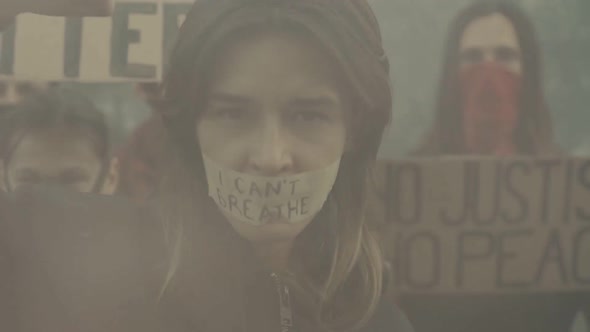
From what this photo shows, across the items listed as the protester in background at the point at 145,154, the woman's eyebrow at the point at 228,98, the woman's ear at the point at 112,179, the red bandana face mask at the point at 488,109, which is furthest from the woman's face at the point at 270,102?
the red bandana face mask at the point at 488,109

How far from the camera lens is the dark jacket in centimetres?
195

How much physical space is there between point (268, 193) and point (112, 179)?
0.39 metres

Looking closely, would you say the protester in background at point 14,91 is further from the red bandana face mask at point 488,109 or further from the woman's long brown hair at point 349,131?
the red bandana face mask at point 488,109

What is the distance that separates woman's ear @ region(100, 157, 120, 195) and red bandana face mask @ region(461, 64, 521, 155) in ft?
2.91

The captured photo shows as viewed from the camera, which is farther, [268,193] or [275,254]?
[275,254]

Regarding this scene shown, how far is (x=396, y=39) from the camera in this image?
202cm

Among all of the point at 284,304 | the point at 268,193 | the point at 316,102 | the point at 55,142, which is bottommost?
the point at 284,304

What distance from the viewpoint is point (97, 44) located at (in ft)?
6.44

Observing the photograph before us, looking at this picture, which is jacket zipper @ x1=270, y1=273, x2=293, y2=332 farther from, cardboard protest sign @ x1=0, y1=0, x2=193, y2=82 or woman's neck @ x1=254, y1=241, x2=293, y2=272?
cardboard protest sign @ x1=0, y1=0, x2=193, y2=82

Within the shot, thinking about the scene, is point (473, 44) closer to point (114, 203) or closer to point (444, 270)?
point (444, 270)

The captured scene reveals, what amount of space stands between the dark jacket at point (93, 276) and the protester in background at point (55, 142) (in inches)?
1.9

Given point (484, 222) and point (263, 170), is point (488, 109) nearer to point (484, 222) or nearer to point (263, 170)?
point (484, 222)

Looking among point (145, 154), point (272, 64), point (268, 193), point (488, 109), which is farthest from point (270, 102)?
point (488, 109)

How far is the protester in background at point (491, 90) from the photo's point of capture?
205 centimetres
